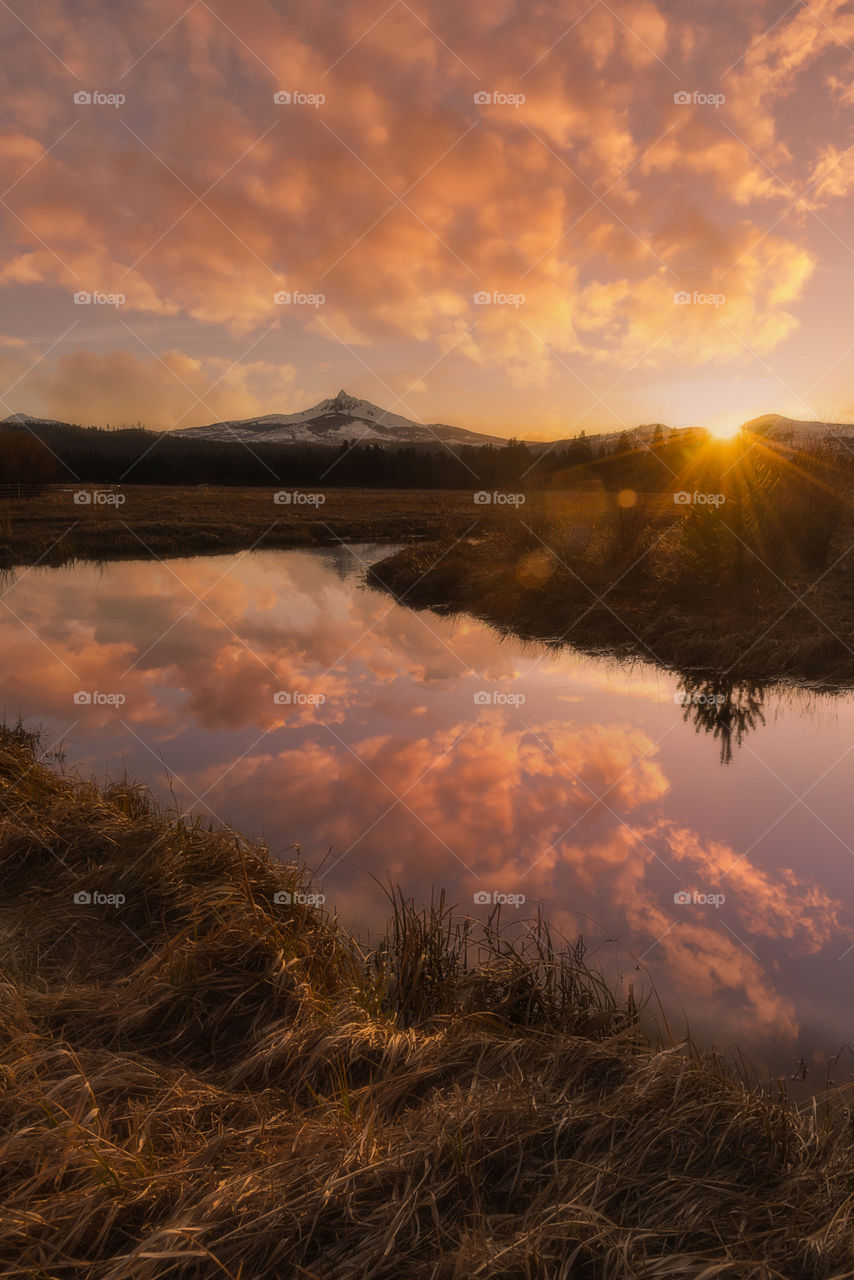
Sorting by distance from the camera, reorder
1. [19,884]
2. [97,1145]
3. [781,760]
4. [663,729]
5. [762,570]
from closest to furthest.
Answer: [97,1145] → [19,884] → [781,760] → [663,729] → [762,570]

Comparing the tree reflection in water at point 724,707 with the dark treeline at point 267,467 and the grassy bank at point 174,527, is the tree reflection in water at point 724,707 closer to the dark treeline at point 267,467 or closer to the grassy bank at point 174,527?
the grassy bank at point 174,527

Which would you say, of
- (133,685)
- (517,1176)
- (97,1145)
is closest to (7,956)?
(97,1145)

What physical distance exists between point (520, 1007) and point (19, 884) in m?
4.21

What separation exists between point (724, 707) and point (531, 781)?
14.0 ft

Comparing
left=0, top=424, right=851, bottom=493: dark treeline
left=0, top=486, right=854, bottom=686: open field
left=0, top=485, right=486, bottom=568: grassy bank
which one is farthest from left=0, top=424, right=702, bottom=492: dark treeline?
left=0, top=486, right=854, bottom=686: open field

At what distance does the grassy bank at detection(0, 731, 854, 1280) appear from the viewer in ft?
8.25

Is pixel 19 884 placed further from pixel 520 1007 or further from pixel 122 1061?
pixel 520 1007

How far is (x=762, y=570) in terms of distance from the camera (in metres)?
16.7

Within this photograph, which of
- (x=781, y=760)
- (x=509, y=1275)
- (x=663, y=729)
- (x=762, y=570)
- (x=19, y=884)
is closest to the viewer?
(x=509, y=1275)

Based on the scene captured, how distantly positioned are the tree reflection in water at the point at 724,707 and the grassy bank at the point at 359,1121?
6.06 m

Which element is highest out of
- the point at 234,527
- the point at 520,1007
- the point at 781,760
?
the point at 234,527

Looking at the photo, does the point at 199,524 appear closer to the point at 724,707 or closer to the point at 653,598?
the point at 653,598

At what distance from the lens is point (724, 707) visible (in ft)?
38.4

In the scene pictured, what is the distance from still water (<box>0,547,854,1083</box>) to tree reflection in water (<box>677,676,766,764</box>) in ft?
0.17
